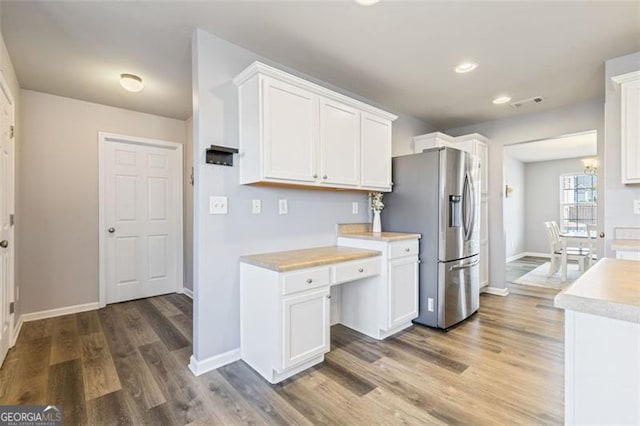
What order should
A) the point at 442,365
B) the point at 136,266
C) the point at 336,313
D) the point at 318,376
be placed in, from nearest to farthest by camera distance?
the point at 318,376 < the point at 442,365 < the point at 336,313 < the point at 136,266

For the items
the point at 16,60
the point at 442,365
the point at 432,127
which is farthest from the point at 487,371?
the point at 16,60

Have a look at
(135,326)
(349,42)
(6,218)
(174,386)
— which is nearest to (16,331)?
(135,326)

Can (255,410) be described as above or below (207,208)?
below

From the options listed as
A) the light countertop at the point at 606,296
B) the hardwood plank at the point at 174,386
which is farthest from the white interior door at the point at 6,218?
the light countertop at the point at 606,296

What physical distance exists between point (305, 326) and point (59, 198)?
317 centimetres

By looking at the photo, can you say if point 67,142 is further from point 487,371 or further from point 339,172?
point 487,371

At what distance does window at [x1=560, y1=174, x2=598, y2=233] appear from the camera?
711 cm

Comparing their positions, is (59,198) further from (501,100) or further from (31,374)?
(501,100)

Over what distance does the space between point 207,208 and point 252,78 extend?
1.00 m

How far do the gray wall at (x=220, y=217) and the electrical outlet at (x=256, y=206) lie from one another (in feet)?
0.11

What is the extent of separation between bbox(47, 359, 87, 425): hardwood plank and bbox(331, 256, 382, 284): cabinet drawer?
1693mm

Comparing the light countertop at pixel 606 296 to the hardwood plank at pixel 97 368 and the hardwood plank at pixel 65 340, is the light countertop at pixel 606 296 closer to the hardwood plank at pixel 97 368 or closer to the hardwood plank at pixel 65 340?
the hardwood plank at pixel 97 368

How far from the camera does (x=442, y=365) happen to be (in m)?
2.24

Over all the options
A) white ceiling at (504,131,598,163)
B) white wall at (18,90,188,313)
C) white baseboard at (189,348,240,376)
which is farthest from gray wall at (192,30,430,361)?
white ceiling at (504,131,598,163)
